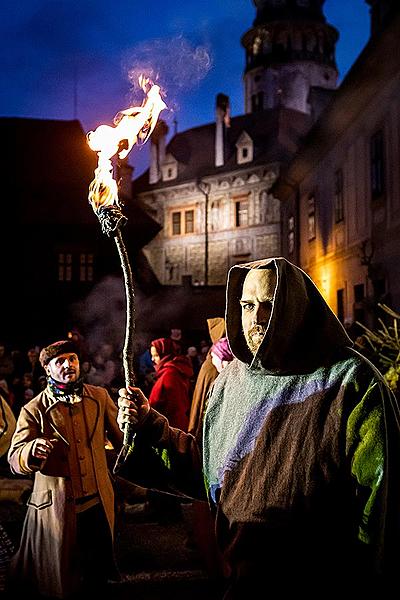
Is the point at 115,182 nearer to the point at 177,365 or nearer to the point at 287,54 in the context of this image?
the point at 177,365

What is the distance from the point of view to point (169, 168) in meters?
45.7

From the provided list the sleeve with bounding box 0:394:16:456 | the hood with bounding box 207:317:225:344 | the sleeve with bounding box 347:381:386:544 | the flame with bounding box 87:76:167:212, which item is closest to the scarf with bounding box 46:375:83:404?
the sleeve with bounding box 0:394:16:456

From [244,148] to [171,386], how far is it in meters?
35.3

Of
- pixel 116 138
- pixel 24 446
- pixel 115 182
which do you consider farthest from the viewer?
pixel 24 446

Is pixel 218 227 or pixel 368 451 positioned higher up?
pixel 218 227

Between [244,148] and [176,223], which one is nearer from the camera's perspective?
[244,148]

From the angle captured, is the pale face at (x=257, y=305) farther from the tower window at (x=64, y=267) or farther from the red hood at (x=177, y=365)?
the tower window at (x=64, y=267)

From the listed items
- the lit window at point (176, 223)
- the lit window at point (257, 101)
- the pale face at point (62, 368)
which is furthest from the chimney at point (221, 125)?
the pale face at point (62, 368)

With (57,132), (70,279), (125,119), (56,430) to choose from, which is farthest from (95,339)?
(125,119)

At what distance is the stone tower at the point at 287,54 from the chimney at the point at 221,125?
37.1 ft

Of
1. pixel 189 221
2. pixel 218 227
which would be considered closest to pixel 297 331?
pixel 218 227

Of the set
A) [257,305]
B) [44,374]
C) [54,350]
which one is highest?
[257,305]

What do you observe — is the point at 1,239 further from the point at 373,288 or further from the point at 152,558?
the point at 152,558

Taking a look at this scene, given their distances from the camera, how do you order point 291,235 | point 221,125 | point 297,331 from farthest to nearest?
point 221,125
point 291,235
point 297,331
